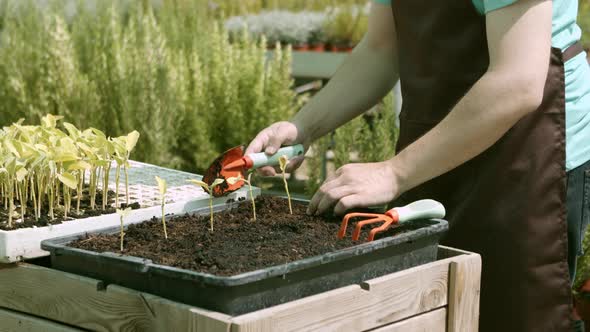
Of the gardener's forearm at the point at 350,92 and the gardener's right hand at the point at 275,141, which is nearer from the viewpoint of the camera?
the gardener's right hand at the point at 275,141

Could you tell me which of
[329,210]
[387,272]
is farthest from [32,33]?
[387,272]

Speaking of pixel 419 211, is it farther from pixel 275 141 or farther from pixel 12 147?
pixel 12 147

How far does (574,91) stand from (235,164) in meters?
0.74

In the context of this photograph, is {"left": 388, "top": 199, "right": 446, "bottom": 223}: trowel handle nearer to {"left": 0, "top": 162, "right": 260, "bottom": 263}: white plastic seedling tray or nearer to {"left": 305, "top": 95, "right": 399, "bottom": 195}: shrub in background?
{"left": 0, "top": 162, "right": 260, "bottom": 263}: white plastic seedling tray

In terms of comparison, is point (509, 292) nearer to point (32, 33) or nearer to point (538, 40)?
point (538, 40)

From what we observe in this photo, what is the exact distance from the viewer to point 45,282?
1.49 meters

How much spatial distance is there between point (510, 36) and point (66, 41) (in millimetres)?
2488

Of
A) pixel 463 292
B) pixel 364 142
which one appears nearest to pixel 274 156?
pixel 463 292

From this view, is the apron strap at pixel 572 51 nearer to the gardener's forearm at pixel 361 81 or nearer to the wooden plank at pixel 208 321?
the gardener's forearm at pixel 361 81

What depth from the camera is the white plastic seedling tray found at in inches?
61.8

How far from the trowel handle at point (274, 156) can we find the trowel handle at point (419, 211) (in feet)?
1.30

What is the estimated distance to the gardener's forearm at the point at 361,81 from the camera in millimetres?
2051

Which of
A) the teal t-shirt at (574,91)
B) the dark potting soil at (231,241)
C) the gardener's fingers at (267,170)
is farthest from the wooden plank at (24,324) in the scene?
the teal t-shirt at (574,91)

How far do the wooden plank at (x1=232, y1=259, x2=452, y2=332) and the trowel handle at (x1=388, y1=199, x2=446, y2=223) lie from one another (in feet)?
0.32
